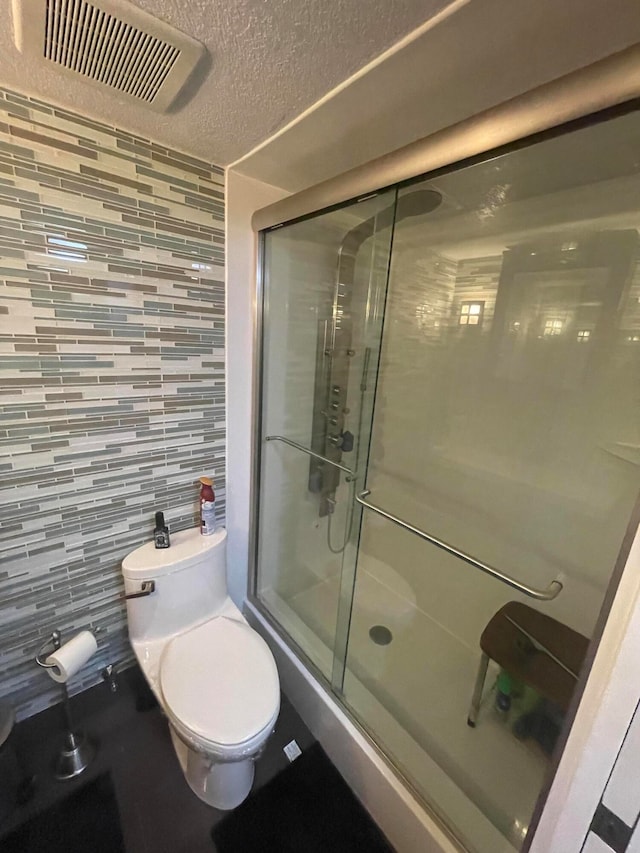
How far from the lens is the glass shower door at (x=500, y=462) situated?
1.14 meters

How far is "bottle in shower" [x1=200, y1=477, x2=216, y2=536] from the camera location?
1.49 meters

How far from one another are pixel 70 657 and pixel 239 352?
1.23m

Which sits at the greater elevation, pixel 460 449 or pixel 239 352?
pixel 239 352

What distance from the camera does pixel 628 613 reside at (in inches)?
17.0

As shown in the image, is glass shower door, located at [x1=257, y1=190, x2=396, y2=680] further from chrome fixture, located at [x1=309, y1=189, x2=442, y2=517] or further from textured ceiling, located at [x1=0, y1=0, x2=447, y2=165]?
textured ceiling, located at [x1=0, y1=0, x2=447, y2=165]

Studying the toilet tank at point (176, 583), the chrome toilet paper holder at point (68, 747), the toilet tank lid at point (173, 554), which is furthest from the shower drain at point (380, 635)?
the chrome toilet paper holder at point (68, 747)

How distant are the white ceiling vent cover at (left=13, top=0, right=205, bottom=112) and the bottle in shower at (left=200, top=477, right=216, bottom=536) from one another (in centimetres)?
123

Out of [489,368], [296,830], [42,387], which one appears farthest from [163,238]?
[296,830]

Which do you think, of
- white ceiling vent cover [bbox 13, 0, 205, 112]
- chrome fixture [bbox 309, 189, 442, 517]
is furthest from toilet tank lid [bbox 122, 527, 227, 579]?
white ceiling vent cover [bbox 13, 0, 205, 112]

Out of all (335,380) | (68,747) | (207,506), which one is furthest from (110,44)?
(68,747)

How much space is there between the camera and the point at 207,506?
58.5 inches

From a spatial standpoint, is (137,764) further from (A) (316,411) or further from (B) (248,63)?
(B) (248,63)

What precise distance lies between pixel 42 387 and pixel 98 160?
717 mm

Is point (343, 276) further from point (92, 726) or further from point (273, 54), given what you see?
point (92, 726)
